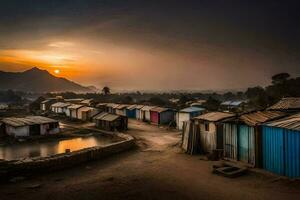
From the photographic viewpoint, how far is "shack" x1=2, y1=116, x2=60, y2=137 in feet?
119

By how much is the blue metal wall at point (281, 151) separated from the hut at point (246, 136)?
1.64ft

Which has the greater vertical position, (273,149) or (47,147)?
(273,149)

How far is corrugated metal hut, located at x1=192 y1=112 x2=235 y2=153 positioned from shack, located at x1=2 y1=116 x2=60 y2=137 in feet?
78.1

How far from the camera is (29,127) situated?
37.1 metres

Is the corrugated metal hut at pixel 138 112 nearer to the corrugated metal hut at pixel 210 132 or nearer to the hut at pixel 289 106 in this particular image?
the corrugated metal hut at pixel 210 132

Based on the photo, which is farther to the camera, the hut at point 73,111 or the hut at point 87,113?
the hut at point 73,111

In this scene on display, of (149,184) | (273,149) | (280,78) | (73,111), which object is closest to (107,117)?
(73,111)

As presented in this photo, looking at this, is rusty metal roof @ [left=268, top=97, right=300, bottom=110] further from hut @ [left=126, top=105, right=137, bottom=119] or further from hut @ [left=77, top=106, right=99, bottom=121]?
hut @ [left=77, top=106, right=99, bottom=121]

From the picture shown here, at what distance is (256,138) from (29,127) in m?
30.7

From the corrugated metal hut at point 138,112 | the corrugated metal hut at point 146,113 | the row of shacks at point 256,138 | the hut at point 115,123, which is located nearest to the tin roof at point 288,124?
the row of shacks at point 256,138

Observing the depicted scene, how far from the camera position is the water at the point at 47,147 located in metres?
28.8

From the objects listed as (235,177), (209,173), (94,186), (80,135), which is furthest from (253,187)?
(80,135)

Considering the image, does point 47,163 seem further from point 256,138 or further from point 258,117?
point 258,117

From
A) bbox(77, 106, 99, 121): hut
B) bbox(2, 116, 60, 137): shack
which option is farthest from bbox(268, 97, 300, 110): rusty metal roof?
bbox(77, 106, 99, 121): hut
